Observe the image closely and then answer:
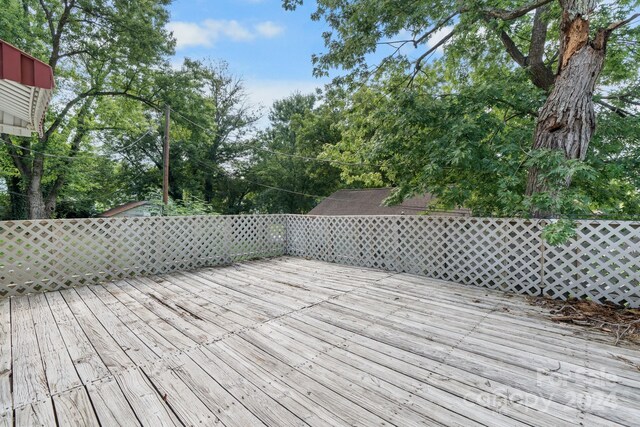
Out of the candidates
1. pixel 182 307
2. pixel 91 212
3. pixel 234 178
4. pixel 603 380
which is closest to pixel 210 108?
pixel 234 178

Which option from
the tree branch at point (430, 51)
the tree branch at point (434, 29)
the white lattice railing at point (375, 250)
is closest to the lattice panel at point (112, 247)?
the white lattice railing at point (375, 250)

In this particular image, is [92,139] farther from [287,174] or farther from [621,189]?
[621,189]

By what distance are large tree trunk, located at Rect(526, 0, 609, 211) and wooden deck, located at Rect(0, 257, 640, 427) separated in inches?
83.6

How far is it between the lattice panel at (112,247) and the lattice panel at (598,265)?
5.11 metres

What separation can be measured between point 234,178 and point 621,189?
1730 cm

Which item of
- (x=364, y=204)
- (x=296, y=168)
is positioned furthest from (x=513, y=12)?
(x=296, y=168)

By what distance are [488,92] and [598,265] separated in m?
2.85

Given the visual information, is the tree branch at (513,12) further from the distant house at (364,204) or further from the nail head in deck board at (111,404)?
the distant house at (364,204)

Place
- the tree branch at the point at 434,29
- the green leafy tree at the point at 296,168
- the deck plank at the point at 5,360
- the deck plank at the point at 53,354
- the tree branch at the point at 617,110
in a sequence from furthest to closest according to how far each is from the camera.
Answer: the green leafy tree at the point at 296,168 < the tree branch at the point at 434,29 < the tree branch at the point at 617,110 < the deck plank at the point at 53,354 < the deck plank at the point at 5,360

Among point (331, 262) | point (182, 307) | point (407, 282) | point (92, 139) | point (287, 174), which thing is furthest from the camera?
point (287, 174)

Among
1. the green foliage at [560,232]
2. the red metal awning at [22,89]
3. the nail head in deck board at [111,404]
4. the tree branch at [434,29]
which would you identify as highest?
the tree branch at [434,29]

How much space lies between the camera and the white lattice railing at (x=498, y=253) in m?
3.06

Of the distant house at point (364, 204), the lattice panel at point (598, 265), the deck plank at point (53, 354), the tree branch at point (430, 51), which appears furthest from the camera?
the distant house at point (364, 204)

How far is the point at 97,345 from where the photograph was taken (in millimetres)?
2260
